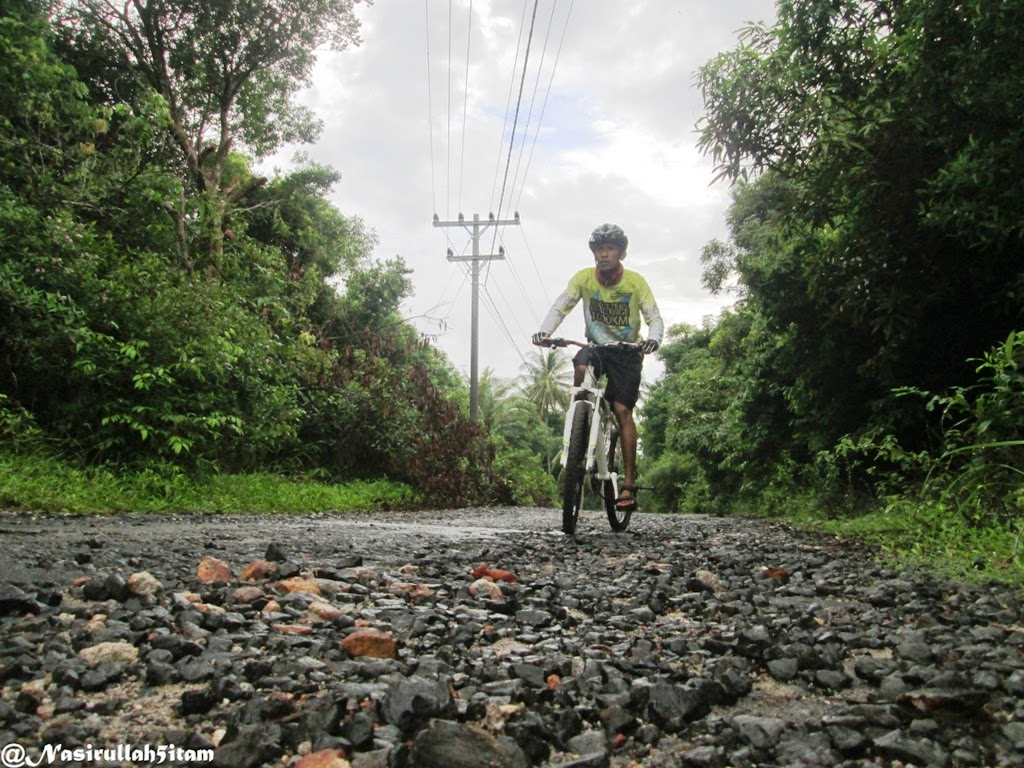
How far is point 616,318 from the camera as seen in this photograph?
19.8 ft

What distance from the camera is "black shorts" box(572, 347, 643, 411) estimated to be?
5.91 m

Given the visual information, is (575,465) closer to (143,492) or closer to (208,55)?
(143,492)

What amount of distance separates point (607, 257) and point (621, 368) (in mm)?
836

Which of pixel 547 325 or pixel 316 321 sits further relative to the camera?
pixel 316 321

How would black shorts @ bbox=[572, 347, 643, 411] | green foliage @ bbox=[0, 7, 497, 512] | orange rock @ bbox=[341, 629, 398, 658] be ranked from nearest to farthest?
orange rock @ bbox=[341, 629, 398, 658] < black shorts @ bbox=[572, 347, 643, 411] < green foliage @ bbox=[0, 7, 497, 512]

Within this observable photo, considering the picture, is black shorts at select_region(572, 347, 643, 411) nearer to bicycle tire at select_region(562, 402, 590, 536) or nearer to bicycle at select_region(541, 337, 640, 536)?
bicycle at select_region(541, 337, 640, 536)

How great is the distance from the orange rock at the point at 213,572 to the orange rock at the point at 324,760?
1521 millimetres

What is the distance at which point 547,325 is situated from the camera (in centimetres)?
601

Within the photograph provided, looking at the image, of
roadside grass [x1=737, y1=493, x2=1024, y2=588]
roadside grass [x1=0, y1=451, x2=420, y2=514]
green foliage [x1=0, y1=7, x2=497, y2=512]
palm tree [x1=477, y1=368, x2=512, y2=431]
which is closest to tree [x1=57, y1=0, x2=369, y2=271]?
green foliage [x1=0, y1=7, x2=497, y2=512]

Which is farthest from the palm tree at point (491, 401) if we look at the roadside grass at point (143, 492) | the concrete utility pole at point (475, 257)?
the roadside grass at point (143, 492)

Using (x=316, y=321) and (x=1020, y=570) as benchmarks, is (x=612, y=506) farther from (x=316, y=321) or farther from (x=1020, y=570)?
(x=316, y=321)

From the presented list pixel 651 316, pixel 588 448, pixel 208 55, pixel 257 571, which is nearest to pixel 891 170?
pixel 651 316

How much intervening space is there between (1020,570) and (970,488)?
1.59 m

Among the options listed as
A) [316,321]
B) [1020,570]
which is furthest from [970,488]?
[316,321]
